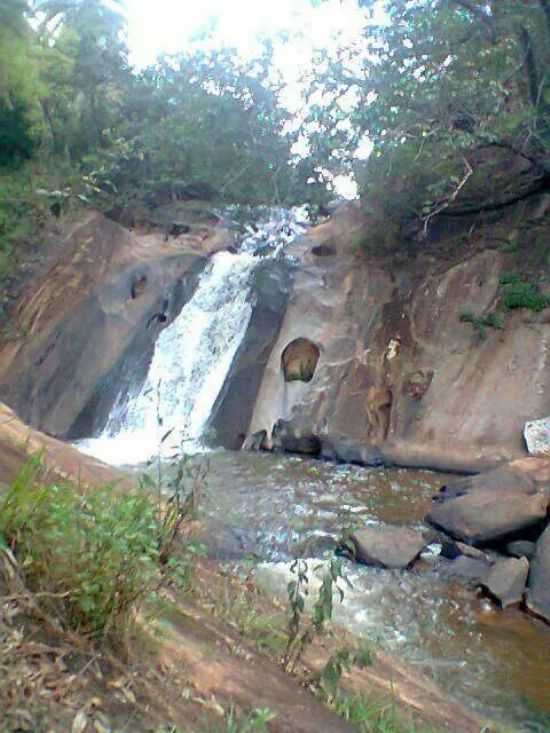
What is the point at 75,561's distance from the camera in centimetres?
243

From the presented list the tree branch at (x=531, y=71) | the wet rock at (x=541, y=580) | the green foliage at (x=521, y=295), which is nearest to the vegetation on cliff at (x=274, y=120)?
the tree branch at (x=531, y=71)

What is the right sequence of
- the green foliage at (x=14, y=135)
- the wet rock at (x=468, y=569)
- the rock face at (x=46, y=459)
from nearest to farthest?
the rock face at (x=46, y=459)
the wet rock at (x=468, y=569)
the green foliage at (x=14, y=135)

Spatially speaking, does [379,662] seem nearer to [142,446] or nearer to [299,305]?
[142,446]

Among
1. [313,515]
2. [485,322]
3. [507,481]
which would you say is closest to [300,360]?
[485,322]

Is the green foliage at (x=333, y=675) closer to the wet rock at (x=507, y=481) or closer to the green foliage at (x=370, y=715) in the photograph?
the green foliage at (x=370, y=715)

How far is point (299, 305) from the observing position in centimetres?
1567

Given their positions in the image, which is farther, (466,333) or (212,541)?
(466,333)

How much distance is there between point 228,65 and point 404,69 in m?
8.14

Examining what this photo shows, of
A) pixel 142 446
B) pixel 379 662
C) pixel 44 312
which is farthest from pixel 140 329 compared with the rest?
pixel 379 662

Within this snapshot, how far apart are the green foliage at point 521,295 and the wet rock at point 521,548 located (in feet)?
19.6

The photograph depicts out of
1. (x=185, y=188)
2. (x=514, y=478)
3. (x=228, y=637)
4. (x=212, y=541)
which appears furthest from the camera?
(x=185, y=188)

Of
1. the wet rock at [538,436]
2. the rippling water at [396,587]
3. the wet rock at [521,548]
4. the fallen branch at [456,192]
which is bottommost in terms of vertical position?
the rippling water at [396,587]

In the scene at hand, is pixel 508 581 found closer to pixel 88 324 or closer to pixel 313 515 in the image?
pixel 313 515

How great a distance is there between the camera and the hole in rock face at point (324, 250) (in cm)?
1667
